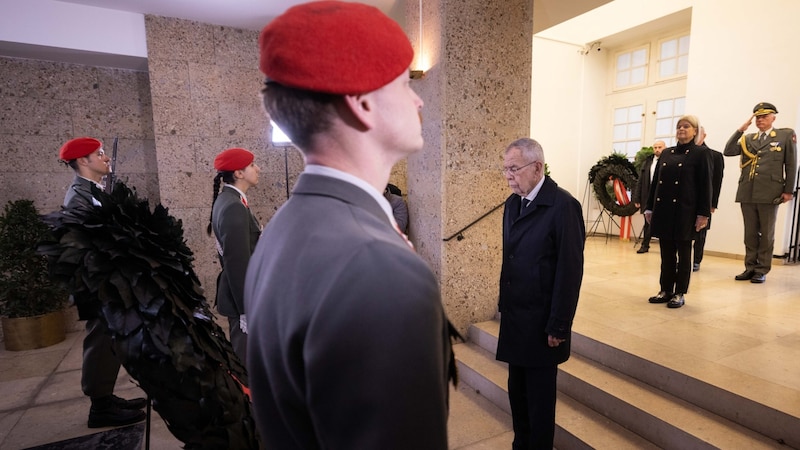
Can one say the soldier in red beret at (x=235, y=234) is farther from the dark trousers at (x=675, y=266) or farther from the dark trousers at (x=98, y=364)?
the dark trousers at (x=675, y=266)

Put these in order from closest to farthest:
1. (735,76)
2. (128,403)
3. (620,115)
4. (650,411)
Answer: (650,411) < (128,403) < (735,76) < (620,115)

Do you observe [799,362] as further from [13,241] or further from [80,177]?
[13,241]

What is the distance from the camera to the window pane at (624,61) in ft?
30.3

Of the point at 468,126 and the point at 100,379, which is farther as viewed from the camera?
the point at 468,126

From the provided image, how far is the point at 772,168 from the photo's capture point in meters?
4.86

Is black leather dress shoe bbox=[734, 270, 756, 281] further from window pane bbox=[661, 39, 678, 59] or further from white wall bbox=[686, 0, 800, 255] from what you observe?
window pane bbox=[661, 39, 678, 59]

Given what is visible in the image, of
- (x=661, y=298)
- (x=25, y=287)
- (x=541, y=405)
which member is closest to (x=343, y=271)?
(x=541, y=405)

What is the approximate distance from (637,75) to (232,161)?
373 inches

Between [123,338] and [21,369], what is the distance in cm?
376

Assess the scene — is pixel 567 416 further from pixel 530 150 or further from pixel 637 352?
pixel 530 150

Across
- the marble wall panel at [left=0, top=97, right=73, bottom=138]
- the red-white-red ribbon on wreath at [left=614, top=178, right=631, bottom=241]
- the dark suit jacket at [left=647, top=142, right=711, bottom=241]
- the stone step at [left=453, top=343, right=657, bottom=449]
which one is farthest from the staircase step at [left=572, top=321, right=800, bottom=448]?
the red-white-red ribbon on wreath at [left=614, top=178, right=631, bottom=241]

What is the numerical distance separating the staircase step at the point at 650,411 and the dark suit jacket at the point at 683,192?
180 cm

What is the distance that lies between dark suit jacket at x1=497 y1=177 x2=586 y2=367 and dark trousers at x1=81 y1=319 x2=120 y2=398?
2646 millimetres

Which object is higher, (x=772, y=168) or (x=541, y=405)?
(x=772, y=168)
